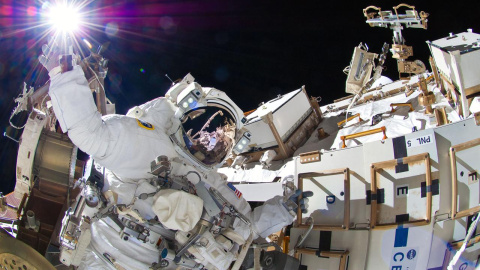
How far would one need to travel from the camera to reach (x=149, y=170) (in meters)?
2.92

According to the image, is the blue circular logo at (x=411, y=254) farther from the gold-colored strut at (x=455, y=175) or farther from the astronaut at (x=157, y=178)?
the astronaut at (x=157, y=178)

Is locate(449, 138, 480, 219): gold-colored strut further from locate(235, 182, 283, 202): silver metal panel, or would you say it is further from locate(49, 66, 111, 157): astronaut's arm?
locate(49, 66, 111, 157): astronaut's arm

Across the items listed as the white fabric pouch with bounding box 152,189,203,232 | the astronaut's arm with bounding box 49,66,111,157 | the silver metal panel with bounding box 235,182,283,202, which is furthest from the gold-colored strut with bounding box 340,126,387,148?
the astronaut's arm with bounding box 49,66,111,157

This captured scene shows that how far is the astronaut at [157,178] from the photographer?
2.55m

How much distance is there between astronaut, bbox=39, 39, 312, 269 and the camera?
255 cm

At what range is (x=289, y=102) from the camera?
4824mm

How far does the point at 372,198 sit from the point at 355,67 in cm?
287

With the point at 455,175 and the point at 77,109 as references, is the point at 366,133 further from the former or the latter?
the point at 77,109

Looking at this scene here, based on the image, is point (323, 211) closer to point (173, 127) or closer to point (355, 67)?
point (173, 127)

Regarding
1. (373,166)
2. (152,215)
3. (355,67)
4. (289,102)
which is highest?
(355,67)

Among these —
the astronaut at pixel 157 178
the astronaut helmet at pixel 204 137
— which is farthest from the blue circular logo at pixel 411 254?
the astronaut helmet at pixel 204 137

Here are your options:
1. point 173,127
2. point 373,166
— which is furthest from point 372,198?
point 173,127

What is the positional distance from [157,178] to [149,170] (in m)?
0.13

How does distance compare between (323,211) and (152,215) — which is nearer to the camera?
(152,215)
